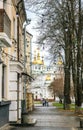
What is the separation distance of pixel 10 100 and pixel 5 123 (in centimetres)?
258

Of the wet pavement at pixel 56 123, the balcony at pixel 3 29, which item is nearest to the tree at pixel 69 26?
the wet pavement at pixel 56 123

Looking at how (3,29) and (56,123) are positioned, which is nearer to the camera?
(3,29)

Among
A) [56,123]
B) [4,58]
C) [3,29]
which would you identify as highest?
[3,29]

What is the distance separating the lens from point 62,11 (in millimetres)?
45344

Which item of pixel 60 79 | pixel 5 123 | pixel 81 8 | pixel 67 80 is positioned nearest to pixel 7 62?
pixel 5 123

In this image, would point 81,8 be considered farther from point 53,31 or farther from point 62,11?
point 53,31

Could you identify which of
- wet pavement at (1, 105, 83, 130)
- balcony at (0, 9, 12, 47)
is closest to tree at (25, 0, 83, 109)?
wet pavement at (1, 105, 83, 130)

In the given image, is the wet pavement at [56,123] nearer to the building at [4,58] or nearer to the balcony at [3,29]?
the building at [4,58]

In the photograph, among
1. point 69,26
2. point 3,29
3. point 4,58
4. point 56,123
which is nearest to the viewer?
point 3,29

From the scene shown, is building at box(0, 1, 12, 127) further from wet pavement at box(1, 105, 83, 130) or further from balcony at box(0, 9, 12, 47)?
wet pavement at box(1, 105, 83, 130)

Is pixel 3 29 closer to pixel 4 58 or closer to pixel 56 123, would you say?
pixel 4 58

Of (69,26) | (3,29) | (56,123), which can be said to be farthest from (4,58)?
(69,26)

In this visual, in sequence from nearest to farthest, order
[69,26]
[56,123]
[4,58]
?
[4,58] → [56,123] → [69,26]

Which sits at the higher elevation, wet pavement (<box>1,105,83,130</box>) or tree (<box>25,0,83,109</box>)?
tree (<box>25,0,83,109</box>)
